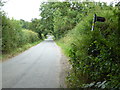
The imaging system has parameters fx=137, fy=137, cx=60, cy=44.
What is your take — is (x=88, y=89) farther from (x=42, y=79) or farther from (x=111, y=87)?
(x=42, y=79)

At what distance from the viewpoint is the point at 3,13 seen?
457 inches

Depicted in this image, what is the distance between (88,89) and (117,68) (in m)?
1.44

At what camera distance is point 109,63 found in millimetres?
3371

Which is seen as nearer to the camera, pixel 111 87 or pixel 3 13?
pixel 111 87

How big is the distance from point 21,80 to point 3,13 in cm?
795

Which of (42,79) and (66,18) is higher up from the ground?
(66,18)

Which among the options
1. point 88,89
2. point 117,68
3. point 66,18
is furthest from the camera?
point 66,18

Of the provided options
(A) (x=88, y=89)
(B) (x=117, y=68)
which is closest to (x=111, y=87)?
(B) (x=117, y=68)

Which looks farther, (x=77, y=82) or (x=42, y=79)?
(x=42, y=79)

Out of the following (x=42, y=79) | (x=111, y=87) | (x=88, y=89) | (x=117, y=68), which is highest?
(x=117, y=68)

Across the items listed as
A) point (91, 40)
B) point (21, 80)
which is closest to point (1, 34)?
point (21, 80)

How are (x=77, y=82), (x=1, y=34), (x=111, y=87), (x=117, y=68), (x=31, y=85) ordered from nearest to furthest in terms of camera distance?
(x=111, y=87)
(x=117, y=68)
(x=77, y=82)
(x=31, y=85)
(x=1, y=34)

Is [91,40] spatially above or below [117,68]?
above

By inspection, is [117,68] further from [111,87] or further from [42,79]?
[42,79]
